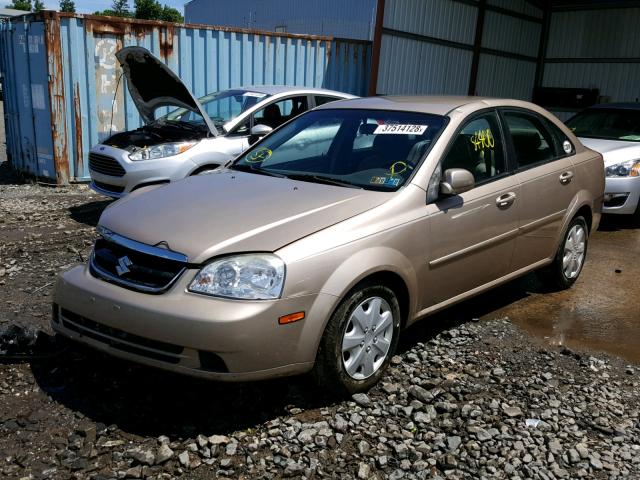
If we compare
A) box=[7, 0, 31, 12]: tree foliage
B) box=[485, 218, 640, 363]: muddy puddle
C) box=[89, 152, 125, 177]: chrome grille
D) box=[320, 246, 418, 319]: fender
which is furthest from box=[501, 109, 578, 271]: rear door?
box=[7, 0, 31, 12]: tree foliage

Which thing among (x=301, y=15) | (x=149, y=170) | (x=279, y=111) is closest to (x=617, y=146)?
(x=279, y=111)

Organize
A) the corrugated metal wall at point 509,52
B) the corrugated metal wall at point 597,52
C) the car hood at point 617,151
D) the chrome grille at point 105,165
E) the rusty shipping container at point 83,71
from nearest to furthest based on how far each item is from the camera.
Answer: the chrome grille at point 105,165 → the car hood at point 617,151 → the rusty shipping container at point 83,71 → the corrugated metal wall at point 509,52 → the corrugated metal wall at point 597,52

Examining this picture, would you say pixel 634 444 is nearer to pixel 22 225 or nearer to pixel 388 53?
pixel 22 225

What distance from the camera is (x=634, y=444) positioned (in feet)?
11.2

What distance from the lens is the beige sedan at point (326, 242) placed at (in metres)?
3.21

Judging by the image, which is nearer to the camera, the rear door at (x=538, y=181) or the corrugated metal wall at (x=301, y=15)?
the rear door at (x=538, y=181)

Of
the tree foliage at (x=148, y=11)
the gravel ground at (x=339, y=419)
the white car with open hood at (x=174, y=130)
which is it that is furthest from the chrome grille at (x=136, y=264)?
the tree foliage at (x=148, y=11)

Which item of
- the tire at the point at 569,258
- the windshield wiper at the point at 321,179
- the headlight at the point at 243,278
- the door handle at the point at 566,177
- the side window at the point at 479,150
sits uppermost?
the side window at the point at 479,150

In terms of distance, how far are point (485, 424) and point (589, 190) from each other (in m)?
2.96

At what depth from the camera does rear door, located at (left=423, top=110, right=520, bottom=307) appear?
4078 millimetres

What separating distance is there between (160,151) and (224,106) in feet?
3.99

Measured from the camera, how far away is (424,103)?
4.72 metres

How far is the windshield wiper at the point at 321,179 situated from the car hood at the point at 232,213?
0.24 feet

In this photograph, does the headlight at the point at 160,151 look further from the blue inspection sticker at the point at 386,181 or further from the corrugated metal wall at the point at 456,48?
the corrugated metal wall at the point at 456,48
